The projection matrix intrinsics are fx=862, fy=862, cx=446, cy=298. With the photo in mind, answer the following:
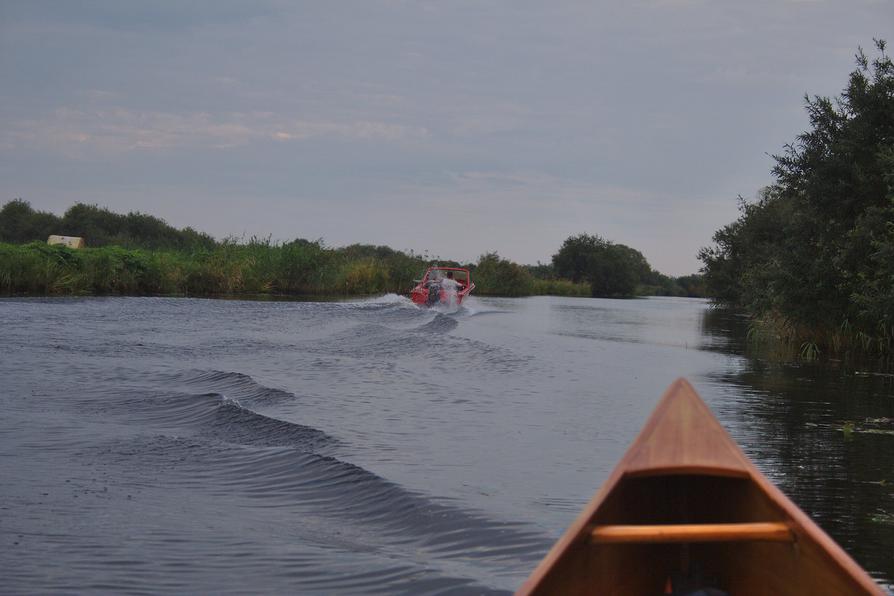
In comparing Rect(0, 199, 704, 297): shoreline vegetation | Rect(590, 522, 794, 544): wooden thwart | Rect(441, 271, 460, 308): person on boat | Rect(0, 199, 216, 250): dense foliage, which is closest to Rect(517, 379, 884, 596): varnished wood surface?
Rect(590, 522, 794, 544): wooden thwart

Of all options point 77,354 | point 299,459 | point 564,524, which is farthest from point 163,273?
point 564,524

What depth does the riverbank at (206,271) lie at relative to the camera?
105ft

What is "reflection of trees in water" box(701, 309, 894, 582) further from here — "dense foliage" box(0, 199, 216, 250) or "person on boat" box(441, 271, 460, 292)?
"dense foliage" box(0, 199, 216, 250)

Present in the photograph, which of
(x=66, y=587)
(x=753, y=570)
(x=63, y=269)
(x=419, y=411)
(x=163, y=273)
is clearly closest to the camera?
(x=753, y=570)

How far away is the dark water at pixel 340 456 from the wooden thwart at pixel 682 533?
2058mm

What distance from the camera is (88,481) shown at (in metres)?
7.00

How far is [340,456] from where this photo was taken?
8.10 metres

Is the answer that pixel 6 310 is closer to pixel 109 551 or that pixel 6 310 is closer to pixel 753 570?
pixel 109 551

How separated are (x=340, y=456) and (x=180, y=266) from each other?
33666mm

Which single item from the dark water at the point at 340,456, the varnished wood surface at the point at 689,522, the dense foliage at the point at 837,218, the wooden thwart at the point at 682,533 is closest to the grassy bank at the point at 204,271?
the dark water at the point at 340,456

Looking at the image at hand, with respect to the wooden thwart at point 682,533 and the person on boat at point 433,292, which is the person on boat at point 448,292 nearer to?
the person on boat at point 433,292

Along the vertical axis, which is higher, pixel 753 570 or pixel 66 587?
pixel 753 570

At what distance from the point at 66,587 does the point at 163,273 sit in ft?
116

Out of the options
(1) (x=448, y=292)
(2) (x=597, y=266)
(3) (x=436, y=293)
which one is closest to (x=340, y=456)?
(3) (x=436, y=293)
